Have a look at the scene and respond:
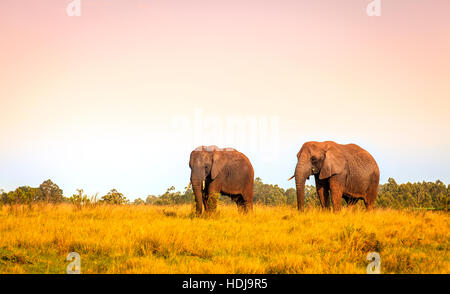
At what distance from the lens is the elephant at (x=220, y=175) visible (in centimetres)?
1686

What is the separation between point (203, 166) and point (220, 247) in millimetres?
8033

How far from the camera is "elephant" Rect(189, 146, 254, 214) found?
16.9 metres

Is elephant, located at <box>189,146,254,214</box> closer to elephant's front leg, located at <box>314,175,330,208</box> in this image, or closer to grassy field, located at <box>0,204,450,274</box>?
elephant's front leg, located at <box>314,175,330,208</box>

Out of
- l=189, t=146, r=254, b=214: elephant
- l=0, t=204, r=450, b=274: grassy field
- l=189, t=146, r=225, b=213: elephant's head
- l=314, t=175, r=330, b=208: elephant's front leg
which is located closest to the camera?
l=0, t=204, r=450, b=274: grassy field

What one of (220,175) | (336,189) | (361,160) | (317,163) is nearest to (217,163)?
(220,175)

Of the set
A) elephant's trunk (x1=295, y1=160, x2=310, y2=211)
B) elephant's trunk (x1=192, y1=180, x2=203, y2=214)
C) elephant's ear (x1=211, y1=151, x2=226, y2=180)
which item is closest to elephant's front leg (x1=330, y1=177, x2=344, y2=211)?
elephant's trunk (x1=295, y1=160, x2=310, y2=211)

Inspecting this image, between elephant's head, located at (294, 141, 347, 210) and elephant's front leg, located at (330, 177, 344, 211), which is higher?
elephant's head, located at (294, 141, 347, 210)

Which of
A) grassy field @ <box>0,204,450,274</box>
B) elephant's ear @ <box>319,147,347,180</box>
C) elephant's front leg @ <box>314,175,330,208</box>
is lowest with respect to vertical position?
elephant's front leg @ <box>314,175,330,208</box>

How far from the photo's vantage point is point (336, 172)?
58.4 feet

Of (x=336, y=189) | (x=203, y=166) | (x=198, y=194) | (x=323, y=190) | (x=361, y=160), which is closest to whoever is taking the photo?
(x=198, y=194)

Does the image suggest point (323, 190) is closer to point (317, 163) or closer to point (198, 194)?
point (317, 163)

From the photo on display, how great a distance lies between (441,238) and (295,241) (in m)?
4.64

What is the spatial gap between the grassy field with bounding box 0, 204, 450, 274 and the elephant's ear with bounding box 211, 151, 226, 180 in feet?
13.9
